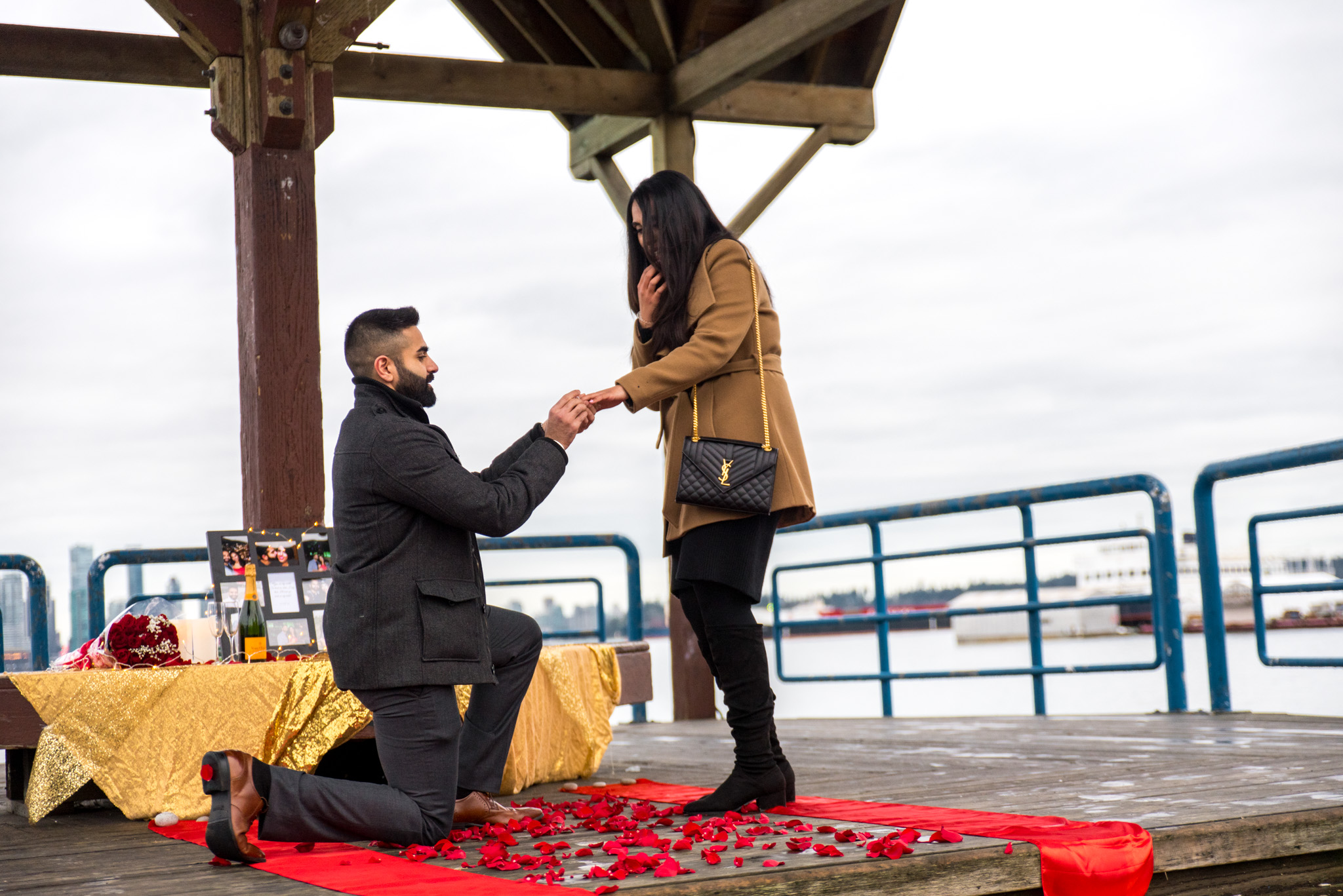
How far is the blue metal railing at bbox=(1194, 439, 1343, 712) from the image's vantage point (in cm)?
464

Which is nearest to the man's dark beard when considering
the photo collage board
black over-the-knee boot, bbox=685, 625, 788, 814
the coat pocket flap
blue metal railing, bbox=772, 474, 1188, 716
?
the coat pocket flap

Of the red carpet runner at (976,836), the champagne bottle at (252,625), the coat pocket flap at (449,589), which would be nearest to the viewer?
the red carpet runner at (976,836)

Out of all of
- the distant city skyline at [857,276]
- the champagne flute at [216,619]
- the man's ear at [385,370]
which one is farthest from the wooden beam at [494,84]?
the man's ear at [385,370]

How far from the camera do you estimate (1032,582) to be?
5.20 metres

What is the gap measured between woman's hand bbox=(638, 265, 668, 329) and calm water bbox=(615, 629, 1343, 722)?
1641 mm

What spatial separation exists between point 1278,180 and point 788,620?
69.0ft

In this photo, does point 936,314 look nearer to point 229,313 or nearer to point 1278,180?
point 1278,180

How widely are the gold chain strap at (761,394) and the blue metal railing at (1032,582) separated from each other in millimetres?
1856

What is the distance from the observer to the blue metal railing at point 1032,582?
4840 millimetres

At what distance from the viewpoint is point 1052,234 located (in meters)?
22.8

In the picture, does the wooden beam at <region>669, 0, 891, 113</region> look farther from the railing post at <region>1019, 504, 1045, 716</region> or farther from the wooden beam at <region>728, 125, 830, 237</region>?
the railing post at <region>1019, 504, 1045, 716</region>

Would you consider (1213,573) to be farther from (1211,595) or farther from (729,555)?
(729,555)

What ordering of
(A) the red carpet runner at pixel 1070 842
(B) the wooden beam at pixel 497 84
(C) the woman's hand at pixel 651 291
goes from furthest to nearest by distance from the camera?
(B) the wooden beam at pixel 497 84 < (C) the woman's hand at pixel 651 291 < (A) the red carpet runner at pixel 1070 842

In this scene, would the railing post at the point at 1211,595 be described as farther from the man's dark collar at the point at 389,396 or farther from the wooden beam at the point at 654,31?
the man's dark collar at the point at 389,396
